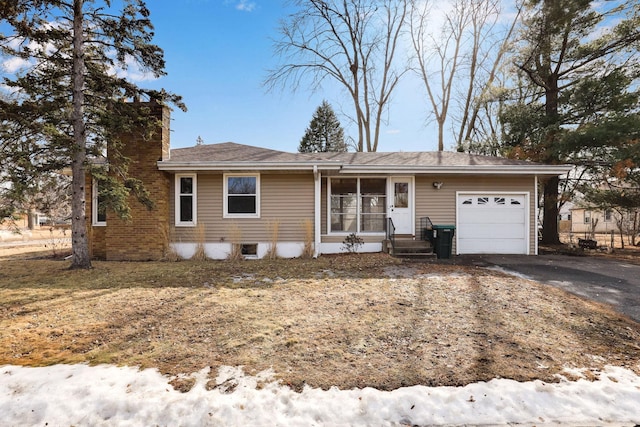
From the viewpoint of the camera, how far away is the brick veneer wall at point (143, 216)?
28.5 ft

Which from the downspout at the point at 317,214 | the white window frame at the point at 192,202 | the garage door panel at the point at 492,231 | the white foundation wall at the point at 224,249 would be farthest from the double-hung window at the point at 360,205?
the white window frame at the point at 192,202

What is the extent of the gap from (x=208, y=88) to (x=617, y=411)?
15.0m

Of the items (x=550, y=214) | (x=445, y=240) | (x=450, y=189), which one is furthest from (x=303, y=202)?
(x=550, y=214)

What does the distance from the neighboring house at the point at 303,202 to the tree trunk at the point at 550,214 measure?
441cm

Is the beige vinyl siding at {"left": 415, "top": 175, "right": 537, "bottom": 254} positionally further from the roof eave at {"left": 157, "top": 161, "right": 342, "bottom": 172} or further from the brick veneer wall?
the brick veneer wall

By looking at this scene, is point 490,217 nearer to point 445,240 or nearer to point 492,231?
point 492,231

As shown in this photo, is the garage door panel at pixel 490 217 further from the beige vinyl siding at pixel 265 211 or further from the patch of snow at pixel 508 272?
the beige vinyl siding at pixel 265 211

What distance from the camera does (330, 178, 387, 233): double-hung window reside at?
33.8ft

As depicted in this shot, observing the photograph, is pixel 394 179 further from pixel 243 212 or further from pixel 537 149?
pixel 537 149

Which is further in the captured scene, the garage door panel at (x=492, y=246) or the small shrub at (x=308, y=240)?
the garage door panel at (x=492, y=246)

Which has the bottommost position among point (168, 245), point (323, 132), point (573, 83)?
point (168, 245)

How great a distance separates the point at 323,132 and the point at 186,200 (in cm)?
2378

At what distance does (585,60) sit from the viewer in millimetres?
12453

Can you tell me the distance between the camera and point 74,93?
22.8ft
